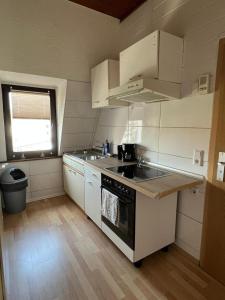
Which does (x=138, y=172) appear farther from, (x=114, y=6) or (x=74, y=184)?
(x=114, y=6)

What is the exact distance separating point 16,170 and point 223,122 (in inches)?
106

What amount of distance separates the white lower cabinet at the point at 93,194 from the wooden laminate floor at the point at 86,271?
7.6 inches

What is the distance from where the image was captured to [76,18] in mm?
2326

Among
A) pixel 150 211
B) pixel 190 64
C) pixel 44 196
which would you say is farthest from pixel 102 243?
pixel 190 64

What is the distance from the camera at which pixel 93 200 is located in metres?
2.26

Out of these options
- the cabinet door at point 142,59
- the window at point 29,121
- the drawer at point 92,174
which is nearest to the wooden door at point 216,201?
the cabinet door at point 142,59

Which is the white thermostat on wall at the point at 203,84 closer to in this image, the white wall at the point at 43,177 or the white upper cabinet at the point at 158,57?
the white upper cabinet at the point at 158,57

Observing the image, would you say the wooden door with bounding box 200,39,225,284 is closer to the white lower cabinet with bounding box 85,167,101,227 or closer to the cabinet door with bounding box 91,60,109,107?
the white lower cabinet with bounding box 85,167,101,227

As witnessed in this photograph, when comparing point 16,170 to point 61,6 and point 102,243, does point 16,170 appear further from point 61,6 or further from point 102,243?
point 61,6

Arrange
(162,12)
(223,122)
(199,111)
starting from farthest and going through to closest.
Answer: (162,12) < (199,111) < (223,122)

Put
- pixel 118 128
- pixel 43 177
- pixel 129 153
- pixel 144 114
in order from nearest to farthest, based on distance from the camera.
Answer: pixel 144 114 → pixel 129 153 → pixel 118 128 → pixel 43 177

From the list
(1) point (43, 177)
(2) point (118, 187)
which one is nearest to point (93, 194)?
(2) point (118, 187)

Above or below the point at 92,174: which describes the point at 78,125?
above

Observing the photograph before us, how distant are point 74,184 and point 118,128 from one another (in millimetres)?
1105
